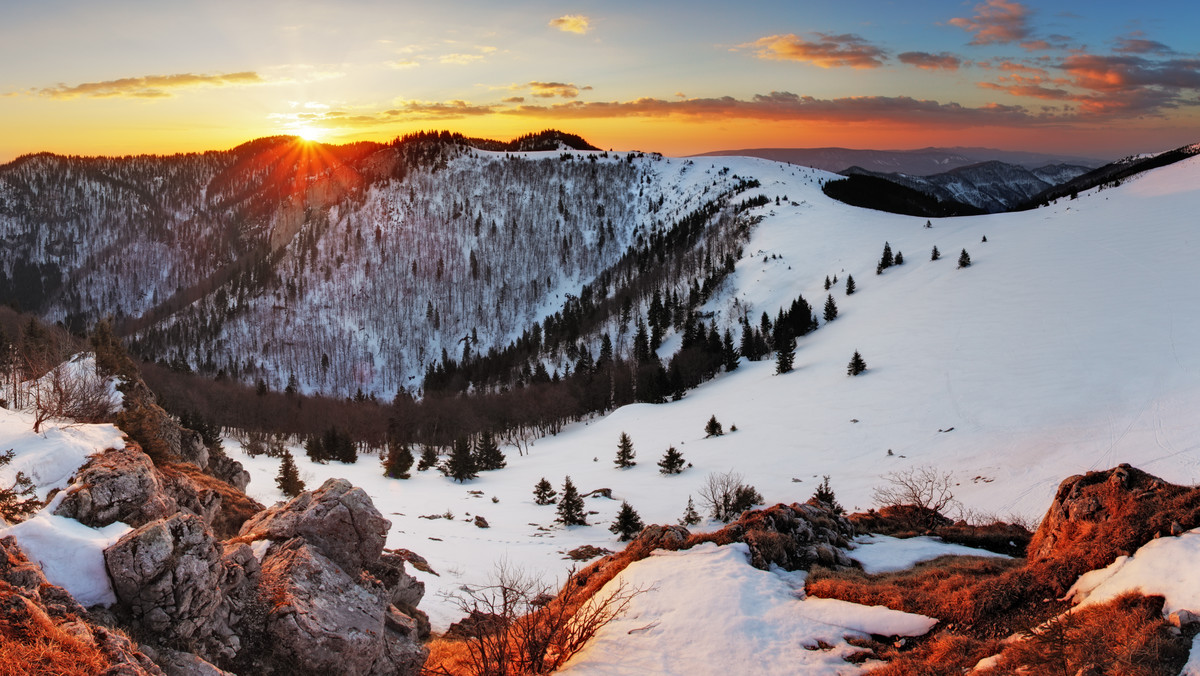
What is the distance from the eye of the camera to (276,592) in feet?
46.6

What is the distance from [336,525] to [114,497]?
504 cm

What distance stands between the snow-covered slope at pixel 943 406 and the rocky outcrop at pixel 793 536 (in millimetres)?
11916

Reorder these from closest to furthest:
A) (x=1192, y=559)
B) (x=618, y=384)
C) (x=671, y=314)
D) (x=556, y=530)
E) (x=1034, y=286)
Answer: (x=1192, y=559) → (x=556, y=530) → (x=1034, y=286) → (x=618, y=384) → (x=671, y=314)

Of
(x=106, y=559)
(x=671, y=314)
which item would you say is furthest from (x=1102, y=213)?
(x=106, y=559)

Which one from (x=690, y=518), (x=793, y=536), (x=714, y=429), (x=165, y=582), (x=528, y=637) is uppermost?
(x=165, y=582)

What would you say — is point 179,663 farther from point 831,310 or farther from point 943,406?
point 831,310

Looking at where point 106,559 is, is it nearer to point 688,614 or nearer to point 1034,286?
point 688,614

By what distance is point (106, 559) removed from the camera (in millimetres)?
11781

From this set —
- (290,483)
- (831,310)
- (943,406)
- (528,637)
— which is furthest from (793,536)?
(831,310)

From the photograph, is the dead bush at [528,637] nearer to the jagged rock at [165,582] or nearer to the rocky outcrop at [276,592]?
the rocky outcrop at [276,592]

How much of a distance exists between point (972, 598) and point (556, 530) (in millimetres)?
30997

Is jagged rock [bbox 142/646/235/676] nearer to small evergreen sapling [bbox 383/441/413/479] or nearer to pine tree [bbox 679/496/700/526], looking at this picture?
pine tree [bbox 679/496/700/526]

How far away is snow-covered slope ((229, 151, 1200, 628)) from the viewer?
3562 cm

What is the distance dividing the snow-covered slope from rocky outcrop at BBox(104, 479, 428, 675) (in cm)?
780
